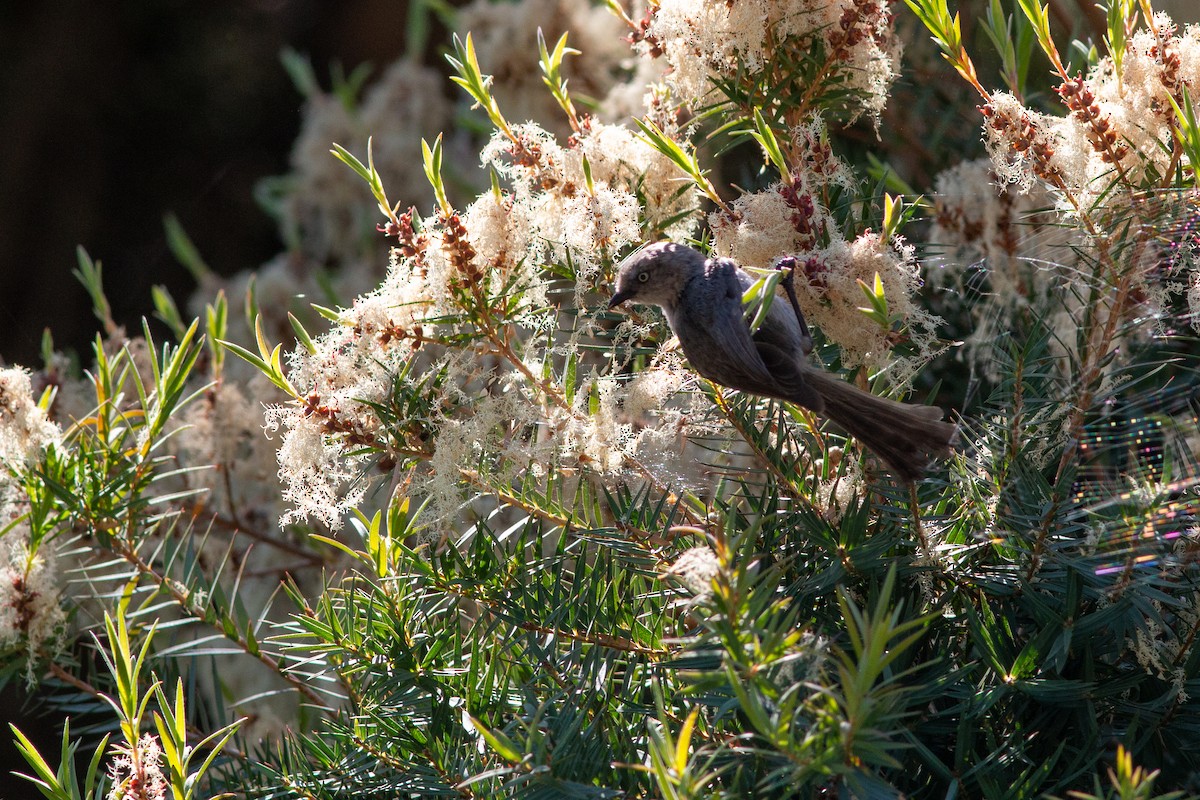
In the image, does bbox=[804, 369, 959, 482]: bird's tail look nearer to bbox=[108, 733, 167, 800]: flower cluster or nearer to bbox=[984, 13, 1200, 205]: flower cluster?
bbox=[984, 13, 1200, 205]: flower cluster

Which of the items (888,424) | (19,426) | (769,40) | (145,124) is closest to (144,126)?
(145,124)

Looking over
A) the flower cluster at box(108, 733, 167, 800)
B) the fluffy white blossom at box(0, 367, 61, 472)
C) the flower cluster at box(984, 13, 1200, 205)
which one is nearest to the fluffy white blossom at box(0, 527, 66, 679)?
the fluffy white blossom at box(0, 367, 61, 472)

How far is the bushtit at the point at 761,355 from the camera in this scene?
0.53 metres

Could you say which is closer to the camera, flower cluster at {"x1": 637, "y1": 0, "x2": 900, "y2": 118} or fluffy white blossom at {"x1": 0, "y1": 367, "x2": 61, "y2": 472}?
flower cluster at {"x1": 637, "y1": 0, "x2": 900, "y2": 118}

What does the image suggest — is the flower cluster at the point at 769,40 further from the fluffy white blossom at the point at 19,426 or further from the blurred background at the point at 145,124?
the blurred background at the point at 145,124

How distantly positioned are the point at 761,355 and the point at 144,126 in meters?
2.09

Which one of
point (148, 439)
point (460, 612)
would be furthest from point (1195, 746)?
point (148, 439)

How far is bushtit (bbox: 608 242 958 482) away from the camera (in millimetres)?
532

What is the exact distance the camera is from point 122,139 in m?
2.24

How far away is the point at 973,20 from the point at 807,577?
2.21ft

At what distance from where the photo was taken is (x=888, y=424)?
54cm

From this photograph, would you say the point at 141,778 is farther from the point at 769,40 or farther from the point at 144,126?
the point at 144,126

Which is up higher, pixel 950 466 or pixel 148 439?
pixel 148 439

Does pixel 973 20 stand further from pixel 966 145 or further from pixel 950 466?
pixel 950 466
